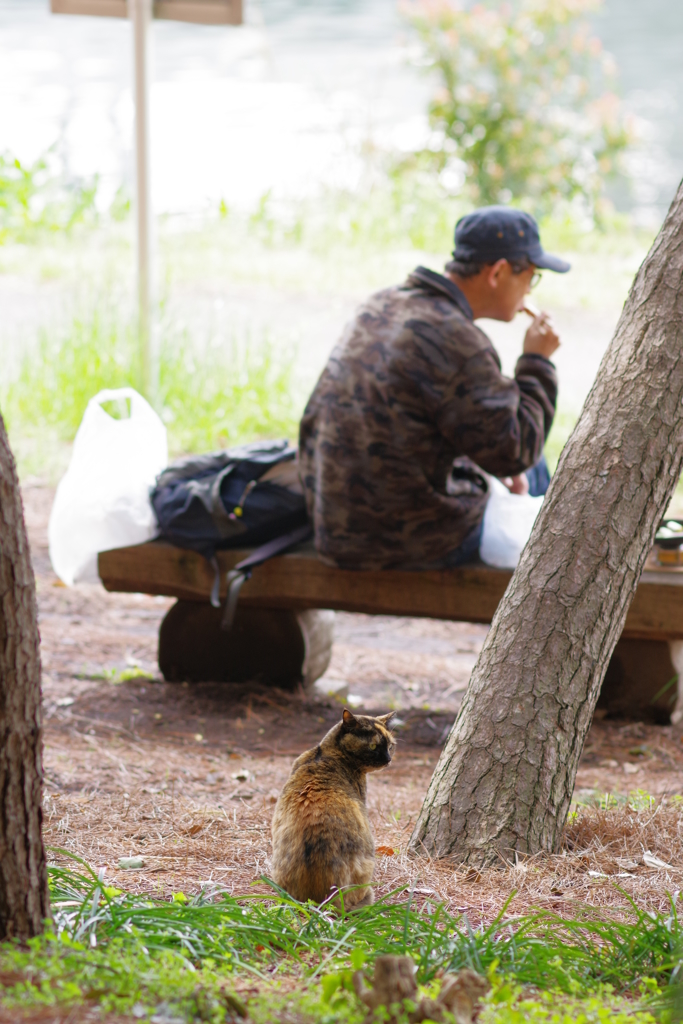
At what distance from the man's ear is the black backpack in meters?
1.08

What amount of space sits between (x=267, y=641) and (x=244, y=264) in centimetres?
749

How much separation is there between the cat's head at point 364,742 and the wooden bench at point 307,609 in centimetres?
152

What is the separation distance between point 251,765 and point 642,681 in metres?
1.60

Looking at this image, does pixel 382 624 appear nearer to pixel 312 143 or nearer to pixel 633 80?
pixel 312 143

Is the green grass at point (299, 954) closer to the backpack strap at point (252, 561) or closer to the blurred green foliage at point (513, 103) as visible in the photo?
the backpack strap at point (252, 561)

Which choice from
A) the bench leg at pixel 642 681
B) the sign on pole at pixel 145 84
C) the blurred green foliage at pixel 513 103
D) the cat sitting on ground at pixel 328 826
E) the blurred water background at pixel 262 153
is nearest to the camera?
the cat sitting on ground at pixel 328 826

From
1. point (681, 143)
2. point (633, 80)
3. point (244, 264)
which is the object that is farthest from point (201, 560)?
point (633, 80)

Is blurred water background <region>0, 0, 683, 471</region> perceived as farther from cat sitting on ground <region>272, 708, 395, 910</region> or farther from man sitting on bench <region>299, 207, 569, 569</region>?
cat sitting on ground <region>272, 708, 395, 910</region>

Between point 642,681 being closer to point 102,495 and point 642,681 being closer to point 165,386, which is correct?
point 102,495

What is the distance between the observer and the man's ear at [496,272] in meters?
3.94

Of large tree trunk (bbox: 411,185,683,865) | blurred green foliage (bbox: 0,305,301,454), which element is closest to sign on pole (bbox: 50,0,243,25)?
blurred green foliage (bbox: 0,305,301,454)

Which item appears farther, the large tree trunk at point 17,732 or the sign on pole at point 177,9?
the sign on pole at point 177,9

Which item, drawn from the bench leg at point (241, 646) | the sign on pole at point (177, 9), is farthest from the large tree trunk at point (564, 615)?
the sign on pole at point (177, 9)

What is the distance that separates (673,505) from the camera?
6840 mm
